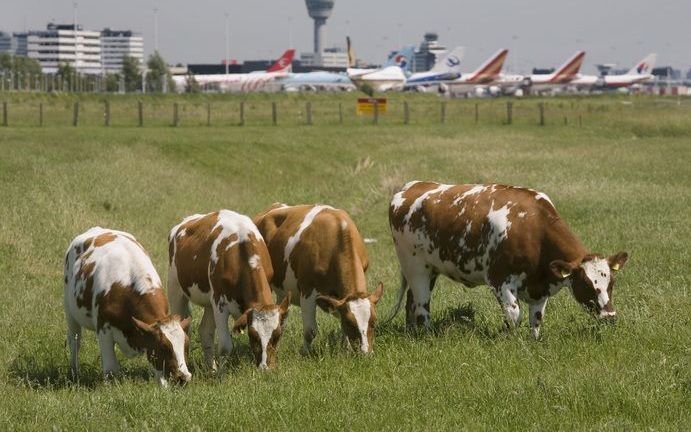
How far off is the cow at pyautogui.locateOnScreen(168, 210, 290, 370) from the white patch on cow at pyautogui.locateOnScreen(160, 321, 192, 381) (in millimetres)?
705


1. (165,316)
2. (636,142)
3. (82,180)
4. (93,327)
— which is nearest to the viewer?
(165,316)

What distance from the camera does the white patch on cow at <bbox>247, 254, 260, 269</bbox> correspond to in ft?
38.9

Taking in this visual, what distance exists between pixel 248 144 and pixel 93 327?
103ft

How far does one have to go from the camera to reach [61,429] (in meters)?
9.19

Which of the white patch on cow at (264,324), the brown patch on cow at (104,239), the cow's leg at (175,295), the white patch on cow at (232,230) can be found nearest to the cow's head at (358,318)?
the white patch on cow at (264,324)

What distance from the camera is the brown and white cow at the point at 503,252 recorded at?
12.3m

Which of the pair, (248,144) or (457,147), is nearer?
(248,144)

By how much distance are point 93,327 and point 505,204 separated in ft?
16.3

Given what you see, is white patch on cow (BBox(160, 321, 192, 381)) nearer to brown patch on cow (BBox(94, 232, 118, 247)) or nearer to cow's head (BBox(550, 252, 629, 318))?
brown patch on cow (BBox(94, 232, 118, 247))

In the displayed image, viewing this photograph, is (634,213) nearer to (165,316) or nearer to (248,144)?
(165,316)

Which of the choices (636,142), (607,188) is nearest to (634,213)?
(607,188)

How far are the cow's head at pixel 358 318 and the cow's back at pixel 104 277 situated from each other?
6.46ft

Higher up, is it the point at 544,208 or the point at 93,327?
the point at 544,208

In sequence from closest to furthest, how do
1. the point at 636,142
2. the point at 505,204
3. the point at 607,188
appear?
the point at 505,204, the point at 607,188, the point at 636,142
